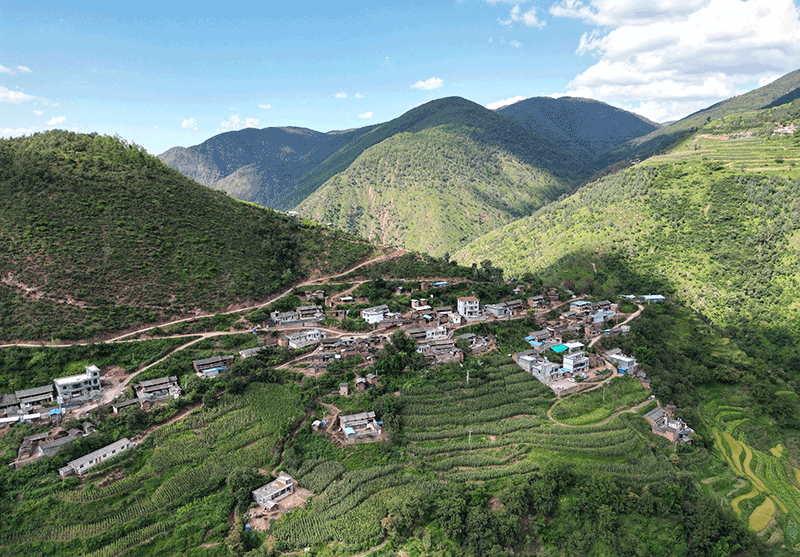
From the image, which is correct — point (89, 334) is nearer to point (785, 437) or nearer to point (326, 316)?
point (326, 316)

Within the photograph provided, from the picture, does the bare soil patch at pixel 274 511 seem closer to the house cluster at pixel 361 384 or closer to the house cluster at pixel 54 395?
the house cluster at pixel 361 384

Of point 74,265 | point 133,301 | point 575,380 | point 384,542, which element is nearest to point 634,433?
point 575,380

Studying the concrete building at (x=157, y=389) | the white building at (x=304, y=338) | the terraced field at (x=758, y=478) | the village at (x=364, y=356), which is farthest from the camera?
the white building at (x=304, y=338)

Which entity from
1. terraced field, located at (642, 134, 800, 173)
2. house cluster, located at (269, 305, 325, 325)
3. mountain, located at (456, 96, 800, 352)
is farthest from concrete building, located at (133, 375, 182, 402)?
terraced field, located at (642, 134, 800, 173)

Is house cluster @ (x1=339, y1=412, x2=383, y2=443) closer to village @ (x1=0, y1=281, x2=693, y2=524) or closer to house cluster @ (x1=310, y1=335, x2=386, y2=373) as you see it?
village @ (x1=0, y1=281, x2=693, y2=524)

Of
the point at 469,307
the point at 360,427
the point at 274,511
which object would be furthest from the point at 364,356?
the point at 274,511

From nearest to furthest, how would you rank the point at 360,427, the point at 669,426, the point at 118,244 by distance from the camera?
1. the point at 360,427
2. the point at 669,426
3. the point at 118,244

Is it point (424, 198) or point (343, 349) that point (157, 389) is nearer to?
point (343, 349)

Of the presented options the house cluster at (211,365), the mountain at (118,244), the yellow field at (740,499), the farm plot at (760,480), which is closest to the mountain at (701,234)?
the farm plot at (760,480)
